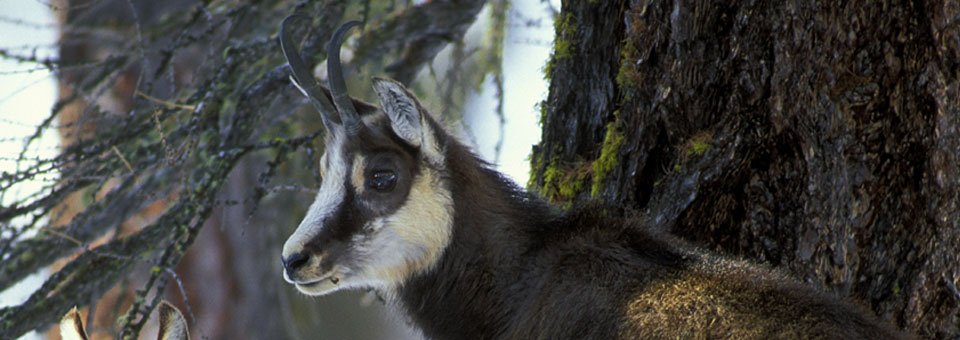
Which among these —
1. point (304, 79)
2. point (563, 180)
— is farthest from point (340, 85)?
point (563, 180)

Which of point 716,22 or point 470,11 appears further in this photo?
point 470,11

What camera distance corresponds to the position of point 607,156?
3.95m

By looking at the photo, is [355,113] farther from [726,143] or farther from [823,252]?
[823,252]

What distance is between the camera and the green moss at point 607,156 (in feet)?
12.9

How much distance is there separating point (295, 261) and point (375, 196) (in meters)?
0.39

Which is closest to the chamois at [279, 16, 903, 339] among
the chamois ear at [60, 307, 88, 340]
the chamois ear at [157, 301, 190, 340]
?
the chamois ear at [157, 301, 190, 340]

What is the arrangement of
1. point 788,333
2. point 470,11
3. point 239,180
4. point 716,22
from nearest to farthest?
point 788,333 < point 716,22 < point 470,11 < point 239,180

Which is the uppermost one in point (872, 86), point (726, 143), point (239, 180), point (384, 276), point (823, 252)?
point (872, 86)

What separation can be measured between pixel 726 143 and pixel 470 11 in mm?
2307

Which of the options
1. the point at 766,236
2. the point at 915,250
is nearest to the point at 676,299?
the point at 766,236

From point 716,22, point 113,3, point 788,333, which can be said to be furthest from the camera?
point 113,3

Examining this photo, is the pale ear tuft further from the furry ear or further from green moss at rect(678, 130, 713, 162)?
green moss at rect(678, 130, 713, 162)

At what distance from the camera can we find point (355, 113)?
147 inches

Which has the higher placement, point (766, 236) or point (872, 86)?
point (872, 86)
